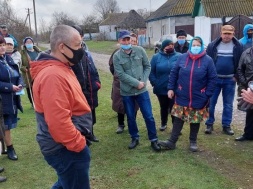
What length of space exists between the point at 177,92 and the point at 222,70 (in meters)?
1.13

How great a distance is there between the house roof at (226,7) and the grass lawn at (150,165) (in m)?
16.4

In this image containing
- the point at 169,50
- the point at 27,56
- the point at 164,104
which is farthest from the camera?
the point at 27,56

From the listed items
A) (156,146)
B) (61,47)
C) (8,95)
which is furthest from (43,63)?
(156,146)

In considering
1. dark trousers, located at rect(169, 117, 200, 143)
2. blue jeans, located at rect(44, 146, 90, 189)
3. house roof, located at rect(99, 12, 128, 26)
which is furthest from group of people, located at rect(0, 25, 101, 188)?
house roof, located at rect(99, 12, 128, 26)

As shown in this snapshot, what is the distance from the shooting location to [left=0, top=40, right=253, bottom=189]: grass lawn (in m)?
3.89

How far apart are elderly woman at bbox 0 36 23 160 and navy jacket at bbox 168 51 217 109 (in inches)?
95.4

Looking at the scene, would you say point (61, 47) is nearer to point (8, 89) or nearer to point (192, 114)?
point (8, 89)

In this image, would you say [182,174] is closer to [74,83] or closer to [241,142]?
[241,142]

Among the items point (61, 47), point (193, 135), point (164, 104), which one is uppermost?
point (61, 47)

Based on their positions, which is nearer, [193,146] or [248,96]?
[248,96]

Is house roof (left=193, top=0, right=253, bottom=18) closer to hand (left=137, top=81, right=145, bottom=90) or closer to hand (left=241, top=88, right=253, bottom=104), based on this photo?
hand (left=137, top=81, right=145, bottom=90)

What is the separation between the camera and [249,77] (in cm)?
492

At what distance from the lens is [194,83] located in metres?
4.54

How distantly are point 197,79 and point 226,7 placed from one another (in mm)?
18328
